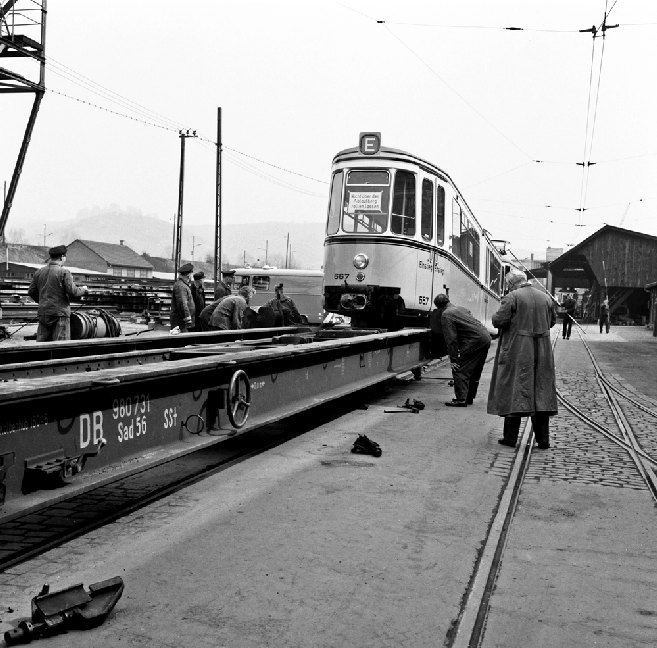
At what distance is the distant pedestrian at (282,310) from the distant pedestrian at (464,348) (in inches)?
173

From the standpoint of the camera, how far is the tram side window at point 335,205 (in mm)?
13672

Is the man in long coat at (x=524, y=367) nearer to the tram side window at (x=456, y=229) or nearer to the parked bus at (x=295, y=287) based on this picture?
the tram side window at (x=456, y=229)

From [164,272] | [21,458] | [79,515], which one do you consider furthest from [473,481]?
[164,272]

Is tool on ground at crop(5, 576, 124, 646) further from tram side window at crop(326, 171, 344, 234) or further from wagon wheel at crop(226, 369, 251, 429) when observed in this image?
tram side window at crop(326, 171, 344, 234)

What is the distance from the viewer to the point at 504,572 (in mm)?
4441

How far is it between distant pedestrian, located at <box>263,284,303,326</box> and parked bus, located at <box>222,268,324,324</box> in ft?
38.7

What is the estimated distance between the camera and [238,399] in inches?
241

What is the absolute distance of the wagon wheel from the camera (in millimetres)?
6020

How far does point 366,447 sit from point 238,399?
1.91 m

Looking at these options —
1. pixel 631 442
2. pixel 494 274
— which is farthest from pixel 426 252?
pixel 494 274

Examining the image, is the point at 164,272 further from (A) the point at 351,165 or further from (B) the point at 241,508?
(B) the point at 241,508

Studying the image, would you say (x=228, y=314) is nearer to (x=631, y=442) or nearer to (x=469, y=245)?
(x=469, y=245)

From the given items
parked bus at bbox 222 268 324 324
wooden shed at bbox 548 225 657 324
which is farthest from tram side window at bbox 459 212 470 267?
wooden shed at bbox 548 225 657 324

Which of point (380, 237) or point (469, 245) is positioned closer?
point (380, 237)
